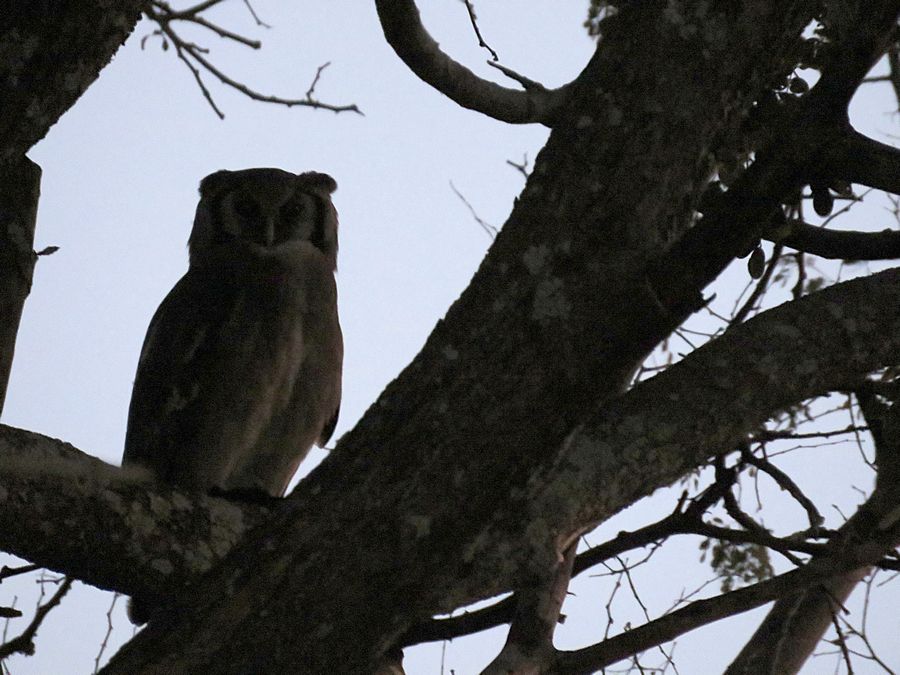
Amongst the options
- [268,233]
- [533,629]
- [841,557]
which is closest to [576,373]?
[533,629]

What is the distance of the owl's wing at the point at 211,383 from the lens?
4.31 meters

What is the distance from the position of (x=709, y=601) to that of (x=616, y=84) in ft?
3.65

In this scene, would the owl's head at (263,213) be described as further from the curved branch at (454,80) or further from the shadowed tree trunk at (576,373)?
the shadowed tree trunk at (576,373)

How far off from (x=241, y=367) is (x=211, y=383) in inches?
5.5

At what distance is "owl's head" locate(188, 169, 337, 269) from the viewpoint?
4848 millimetres

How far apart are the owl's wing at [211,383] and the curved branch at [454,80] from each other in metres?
1.56

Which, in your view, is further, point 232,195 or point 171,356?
point 232,195

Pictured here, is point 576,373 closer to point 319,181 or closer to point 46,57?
point 46,57

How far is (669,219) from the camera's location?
7.41 ft

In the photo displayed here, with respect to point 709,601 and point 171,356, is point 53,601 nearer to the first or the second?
point 171,356

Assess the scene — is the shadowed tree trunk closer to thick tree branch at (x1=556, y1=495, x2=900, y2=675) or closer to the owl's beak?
thick tree branch at (x1=556, y1=495, x2=900, y2=675)

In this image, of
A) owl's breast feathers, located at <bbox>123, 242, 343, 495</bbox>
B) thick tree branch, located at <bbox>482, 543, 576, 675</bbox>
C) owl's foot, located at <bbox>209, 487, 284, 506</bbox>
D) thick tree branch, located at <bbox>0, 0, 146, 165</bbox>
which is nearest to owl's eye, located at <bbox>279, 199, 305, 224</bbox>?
owl's breast feathers, located at <bbox>123, 242, 343, 495</bbox>

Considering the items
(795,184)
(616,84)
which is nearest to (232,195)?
(616,84)

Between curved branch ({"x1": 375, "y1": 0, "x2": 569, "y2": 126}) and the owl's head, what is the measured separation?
1.80m
